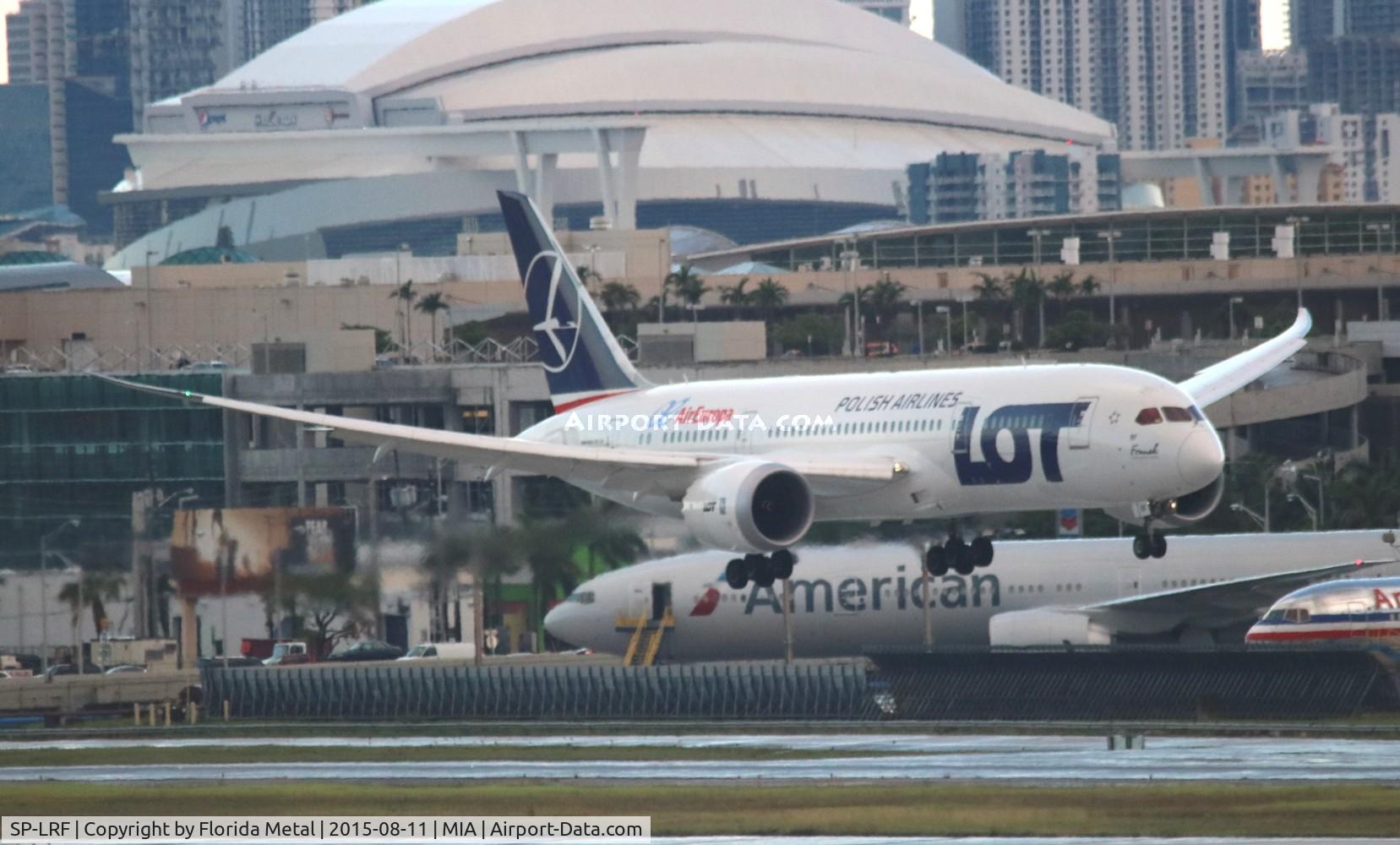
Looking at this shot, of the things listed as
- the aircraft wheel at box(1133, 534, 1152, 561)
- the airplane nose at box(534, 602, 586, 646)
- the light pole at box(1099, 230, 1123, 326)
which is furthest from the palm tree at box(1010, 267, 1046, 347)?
the aircraft wheel at box(1133, 534, 1152, 561)

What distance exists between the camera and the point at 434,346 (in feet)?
444

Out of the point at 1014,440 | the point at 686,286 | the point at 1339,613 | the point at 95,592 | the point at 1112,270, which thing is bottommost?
the point at 1339,613

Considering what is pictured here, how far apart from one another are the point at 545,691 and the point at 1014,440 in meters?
22.5

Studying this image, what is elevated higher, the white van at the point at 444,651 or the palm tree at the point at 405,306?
the palm tree at the point at 405,306

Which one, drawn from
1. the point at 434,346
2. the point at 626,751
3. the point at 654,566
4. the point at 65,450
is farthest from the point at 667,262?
the point at 626,751

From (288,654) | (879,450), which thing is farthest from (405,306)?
(879,450)

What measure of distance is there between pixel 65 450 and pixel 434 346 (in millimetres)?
29014

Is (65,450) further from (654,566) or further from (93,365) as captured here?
(654,566)

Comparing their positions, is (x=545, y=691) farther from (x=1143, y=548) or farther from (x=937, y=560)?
(x=1143, y=548)

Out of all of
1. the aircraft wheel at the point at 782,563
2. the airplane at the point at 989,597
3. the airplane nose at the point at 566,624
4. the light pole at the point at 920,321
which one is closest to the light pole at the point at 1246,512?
the airplane at the point at 989,597

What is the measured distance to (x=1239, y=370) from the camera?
63.2m

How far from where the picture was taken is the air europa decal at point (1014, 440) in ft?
171

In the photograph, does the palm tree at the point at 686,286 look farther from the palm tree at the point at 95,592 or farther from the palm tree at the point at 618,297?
the palm tree at the point at 95,592

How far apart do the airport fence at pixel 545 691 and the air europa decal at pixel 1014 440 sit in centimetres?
1555
